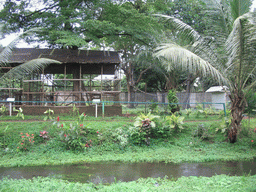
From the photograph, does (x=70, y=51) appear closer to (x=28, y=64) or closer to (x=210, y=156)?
(x=28, y=64)

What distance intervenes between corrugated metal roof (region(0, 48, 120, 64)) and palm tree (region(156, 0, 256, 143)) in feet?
24.3

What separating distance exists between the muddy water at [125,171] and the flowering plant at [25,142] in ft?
4.72

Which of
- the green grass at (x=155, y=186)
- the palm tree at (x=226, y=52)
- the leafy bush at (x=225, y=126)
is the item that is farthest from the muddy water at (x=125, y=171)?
the palm tree at (x=226, y=52)

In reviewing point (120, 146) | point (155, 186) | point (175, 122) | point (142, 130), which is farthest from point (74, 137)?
point (175, 122)

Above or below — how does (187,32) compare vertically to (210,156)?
above

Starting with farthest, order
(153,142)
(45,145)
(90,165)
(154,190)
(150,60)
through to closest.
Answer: (150,60) → (153,142) → (45,145) → (90,165) → (154,190)

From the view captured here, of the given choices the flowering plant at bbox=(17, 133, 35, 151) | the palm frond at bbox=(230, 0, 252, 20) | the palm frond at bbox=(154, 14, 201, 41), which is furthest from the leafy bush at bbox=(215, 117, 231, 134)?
the flowering plant at bbox=(17, 133, 35, 151)

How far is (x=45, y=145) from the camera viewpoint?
7.94m

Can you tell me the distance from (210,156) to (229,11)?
5609 mm

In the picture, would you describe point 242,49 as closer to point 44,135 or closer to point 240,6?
point 240,6

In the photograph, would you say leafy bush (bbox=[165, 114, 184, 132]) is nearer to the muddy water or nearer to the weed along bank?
the muddy water

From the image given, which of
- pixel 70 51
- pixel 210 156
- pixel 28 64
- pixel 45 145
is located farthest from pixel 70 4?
pixel 210 156

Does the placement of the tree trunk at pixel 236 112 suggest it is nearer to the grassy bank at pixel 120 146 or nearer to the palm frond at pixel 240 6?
the grassy bank at pixel 120 146

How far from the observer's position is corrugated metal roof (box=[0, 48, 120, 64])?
14812mm
